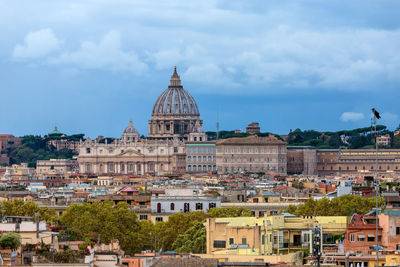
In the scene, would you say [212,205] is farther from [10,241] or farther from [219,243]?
[10,241]

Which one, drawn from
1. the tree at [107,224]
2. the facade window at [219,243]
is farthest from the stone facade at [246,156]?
the facade window at [219,243]

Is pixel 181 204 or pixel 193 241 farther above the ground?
pixel 181 204

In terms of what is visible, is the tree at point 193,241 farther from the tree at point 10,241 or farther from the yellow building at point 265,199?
the yellow building at point 265,199

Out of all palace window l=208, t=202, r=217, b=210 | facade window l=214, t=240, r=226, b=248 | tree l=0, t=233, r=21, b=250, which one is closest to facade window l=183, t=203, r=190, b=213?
palace window l=208, t=202, r=217, b=210

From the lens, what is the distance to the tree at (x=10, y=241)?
949 inches

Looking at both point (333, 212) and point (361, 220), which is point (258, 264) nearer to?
point (361, 220)

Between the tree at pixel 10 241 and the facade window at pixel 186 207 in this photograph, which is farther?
the facade window at pixel 186 207

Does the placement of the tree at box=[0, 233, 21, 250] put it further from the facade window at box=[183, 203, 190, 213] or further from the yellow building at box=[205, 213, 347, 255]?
the facade window at box=[183, 203, 190, 213]

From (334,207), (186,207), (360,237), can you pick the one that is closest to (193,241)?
(360,237)

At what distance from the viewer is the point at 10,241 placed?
79.3 ft

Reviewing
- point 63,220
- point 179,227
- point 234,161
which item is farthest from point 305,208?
point 234,161

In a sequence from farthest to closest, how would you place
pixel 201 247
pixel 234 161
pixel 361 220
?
1. pixel 234 161
2. pixel 201 247
3. pixel 361 220

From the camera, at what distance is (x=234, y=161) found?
650 feet

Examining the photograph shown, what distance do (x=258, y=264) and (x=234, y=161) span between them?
175 metres
